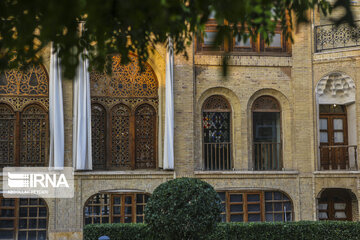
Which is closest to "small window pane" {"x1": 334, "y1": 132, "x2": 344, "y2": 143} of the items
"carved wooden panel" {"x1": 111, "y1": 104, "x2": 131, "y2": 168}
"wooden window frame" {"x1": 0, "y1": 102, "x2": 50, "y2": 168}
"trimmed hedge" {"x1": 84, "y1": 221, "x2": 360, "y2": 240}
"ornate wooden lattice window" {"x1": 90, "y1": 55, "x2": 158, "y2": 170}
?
"trimmed hedge" {"x1": 84, "y1": 221, "x2": 360, "y2": 240}

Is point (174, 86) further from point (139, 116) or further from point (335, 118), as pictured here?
point (335, 118)

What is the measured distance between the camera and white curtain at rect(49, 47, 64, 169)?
52.2 feet

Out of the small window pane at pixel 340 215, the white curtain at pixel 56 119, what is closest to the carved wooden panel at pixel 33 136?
the white curtain at pixel 56 119

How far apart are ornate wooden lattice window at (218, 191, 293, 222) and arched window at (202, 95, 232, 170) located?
103 centimetres

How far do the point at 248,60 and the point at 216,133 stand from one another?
2.58 m

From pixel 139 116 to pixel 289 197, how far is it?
5.45 m

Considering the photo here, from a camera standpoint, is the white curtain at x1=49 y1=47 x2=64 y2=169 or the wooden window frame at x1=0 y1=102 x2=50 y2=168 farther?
the wooden window frame at x1=0 y1=102 x2=50 y2=168

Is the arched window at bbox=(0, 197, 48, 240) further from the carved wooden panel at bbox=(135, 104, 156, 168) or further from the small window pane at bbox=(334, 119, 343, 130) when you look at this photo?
the small window pane at bbox=(334, 119, 343, 130)

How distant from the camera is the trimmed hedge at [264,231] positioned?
14.8 meters

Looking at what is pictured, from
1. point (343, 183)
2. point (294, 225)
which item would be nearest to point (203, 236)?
point (294, 225)

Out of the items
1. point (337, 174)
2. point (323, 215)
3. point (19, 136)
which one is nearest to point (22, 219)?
point (19, 136)

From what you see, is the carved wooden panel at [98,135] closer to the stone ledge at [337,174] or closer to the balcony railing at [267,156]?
the balcony railing at [267,156]

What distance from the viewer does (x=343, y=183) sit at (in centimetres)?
1697

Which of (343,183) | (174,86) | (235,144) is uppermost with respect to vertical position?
(174,86)
